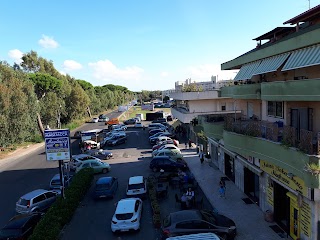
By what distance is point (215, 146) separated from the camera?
29453 millimetres

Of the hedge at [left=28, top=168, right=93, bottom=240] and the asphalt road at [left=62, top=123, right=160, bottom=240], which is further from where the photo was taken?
the asphalt road at [left=62, top=123, right=160, bottom=240]

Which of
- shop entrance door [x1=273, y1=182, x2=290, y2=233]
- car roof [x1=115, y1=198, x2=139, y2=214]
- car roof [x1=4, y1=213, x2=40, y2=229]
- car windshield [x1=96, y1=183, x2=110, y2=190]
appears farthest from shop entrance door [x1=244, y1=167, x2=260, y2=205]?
car roof [x1=4, y1=213, x2=40, y2=229]

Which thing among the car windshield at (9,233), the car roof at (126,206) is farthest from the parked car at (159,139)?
the car windshield at (9,233)

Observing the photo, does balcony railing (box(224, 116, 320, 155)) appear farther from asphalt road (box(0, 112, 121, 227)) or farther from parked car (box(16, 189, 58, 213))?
asphalt road (box(0, 112, 121, 227))

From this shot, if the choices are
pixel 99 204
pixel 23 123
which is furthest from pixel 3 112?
pixel 99 204

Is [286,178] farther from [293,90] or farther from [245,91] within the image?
[245,91]

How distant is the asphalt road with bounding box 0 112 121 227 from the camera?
2138cm

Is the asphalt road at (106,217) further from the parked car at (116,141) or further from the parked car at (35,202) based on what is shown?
the parked car at (116,141)

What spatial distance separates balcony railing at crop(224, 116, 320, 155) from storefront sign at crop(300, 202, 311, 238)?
292 centimetres

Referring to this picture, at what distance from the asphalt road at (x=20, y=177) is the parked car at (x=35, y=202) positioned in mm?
1241

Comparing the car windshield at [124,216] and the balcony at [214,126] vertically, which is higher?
the balcony at [214,126]

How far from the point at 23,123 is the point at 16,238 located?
95.4 ft

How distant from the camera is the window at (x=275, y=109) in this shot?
16.0m

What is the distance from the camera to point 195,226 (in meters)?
14.0
